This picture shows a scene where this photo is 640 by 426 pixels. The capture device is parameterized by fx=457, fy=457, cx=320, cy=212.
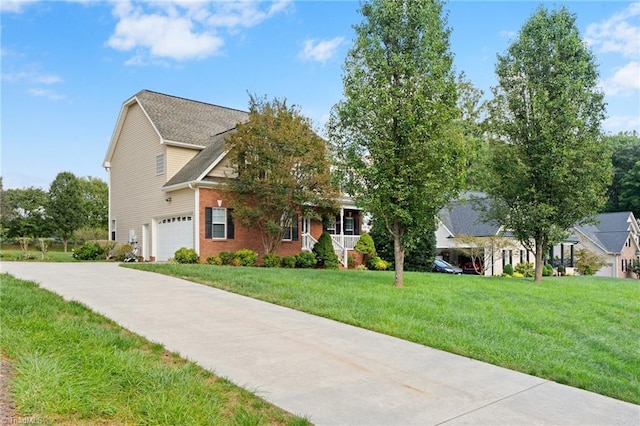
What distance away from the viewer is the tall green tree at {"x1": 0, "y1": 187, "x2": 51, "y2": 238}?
140 feet

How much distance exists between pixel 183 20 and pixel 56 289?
24.9 ft

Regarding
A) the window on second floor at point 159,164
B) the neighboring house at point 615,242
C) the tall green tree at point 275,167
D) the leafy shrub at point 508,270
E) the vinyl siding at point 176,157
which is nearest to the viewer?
the tall green tree at point 275,167

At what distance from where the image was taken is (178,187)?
64.7 feet

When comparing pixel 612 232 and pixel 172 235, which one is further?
pixel 612 232

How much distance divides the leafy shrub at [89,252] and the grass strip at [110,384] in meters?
16.1

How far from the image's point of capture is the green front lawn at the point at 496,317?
6.05 m

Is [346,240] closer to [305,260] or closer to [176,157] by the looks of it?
[305,260]

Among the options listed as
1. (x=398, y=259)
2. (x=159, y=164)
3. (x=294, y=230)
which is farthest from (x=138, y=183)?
(x=398, y=259)

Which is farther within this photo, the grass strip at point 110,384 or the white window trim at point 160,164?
the white window trim at point 160,164

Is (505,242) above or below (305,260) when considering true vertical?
above

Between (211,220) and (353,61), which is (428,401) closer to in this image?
(353,61)

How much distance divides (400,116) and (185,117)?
1521 centimetres

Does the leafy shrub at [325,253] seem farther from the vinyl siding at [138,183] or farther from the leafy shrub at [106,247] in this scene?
the leafy shrub at [106,247]

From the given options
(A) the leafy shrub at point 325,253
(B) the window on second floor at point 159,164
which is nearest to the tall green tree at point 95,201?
(B) the window on second floor at point 159,164
